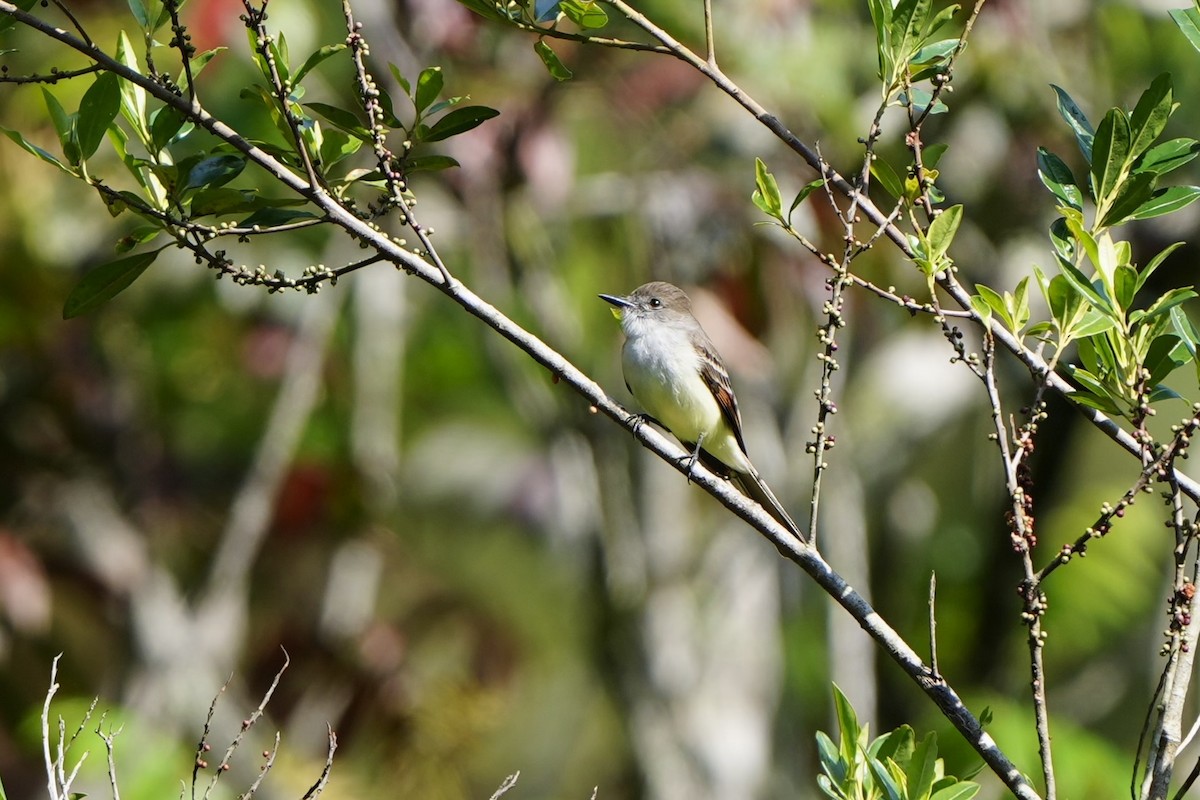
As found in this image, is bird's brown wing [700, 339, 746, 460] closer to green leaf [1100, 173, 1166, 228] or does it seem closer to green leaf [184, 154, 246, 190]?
green leaf [1100, 173, 1166, 228]

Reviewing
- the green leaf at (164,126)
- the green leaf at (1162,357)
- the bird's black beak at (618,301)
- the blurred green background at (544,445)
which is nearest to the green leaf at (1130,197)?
the green leaf at (1162,357)

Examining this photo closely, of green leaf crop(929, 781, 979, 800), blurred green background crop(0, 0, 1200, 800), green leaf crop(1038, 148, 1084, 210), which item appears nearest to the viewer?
green leaf crop(929, 781, 979, 800)

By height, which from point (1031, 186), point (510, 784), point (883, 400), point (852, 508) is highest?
point (1031, 186)

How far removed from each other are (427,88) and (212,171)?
43 cm

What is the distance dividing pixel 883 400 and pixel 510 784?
16.3 feet

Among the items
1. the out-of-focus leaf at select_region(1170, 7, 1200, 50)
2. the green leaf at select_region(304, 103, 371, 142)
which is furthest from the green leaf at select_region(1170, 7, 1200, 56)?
the green leaf at select_region(304, 103, 371, 142)

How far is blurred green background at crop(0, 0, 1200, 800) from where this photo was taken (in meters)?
6.17

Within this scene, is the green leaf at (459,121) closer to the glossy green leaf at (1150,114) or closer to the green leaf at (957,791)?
the glossy green leaf at (1150,114)

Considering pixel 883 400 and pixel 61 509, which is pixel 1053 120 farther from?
pixel 61 509

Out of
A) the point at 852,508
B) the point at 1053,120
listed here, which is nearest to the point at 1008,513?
the point at 852,508

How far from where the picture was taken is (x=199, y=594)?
6734 millimetres

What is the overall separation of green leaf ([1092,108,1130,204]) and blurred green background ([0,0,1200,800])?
3.19 m

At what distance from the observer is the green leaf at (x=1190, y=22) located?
241 centimetres

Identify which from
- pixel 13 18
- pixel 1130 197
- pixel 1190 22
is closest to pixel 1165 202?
pixel 1130 197
